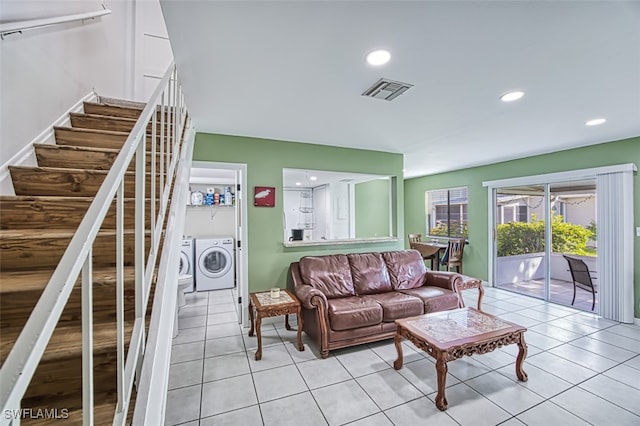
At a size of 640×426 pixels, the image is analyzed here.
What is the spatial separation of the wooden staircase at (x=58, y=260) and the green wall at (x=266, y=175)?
3.84 feet

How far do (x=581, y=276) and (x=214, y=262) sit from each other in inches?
233

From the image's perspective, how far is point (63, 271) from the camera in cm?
58

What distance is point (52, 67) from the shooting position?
2260 millimetres

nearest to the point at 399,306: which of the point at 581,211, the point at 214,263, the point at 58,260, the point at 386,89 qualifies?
the point at 386,89

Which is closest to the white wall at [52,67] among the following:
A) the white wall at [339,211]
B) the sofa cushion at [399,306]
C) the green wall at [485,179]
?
the sofa cushion at [399,306]

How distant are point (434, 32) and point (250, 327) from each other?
3319 mm

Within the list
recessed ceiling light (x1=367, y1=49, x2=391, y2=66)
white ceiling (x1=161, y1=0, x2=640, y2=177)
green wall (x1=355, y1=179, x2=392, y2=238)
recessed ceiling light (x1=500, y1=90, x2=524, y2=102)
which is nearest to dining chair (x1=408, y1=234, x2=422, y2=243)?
green wall (x1=355, y1=179, x2=392, y2=238)

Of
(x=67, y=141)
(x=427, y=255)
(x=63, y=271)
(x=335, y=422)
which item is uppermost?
(x=67, y=141)

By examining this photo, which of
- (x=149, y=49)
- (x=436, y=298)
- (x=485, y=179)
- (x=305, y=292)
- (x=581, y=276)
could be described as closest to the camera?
(x=305, y=292)

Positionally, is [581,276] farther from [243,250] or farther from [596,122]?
[243,250]

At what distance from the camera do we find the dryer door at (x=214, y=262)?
5.09 meters

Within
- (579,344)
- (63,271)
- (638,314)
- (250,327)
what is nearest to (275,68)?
(63,271)

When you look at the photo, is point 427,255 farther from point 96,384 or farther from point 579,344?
point 96,384

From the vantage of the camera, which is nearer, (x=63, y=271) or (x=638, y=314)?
(x=63, y=271)
